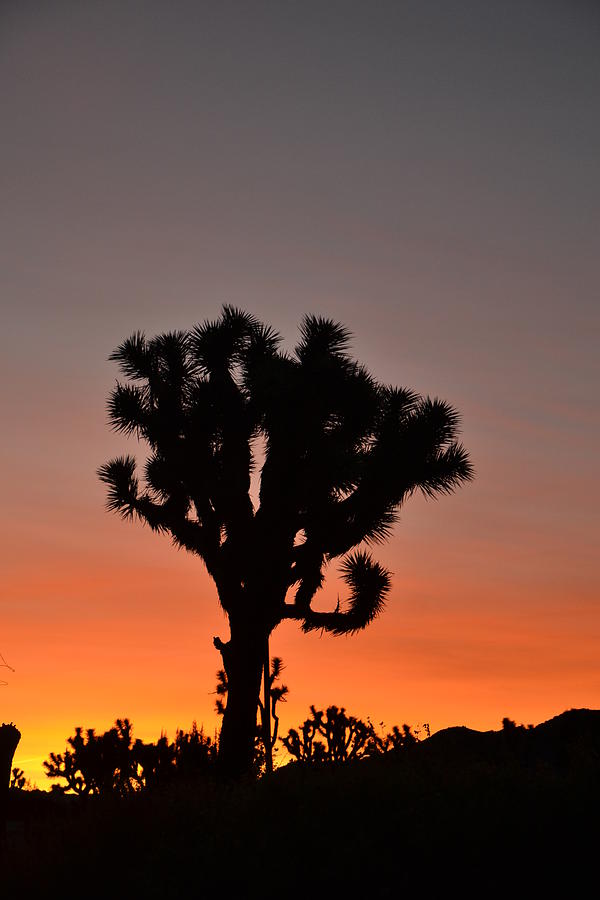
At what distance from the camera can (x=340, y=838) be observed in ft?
31.1

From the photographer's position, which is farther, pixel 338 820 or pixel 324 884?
pixel 338 820

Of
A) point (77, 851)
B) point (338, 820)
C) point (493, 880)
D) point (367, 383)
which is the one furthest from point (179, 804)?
point (367, 383)

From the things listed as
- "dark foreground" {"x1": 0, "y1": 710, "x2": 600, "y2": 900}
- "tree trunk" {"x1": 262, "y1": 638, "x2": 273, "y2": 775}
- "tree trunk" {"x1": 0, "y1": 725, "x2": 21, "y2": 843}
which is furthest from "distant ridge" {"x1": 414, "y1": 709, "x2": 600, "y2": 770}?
"tree trunk" {"x1": 0, "y1": 725, "x2": 21, "y2": 843}

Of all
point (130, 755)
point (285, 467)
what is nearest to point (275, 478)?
point (285, 467)

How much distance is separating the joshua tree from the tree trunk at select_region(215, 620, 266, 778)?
1.0 inches

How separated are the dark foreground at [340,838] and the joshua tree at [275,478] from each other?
24.9ft

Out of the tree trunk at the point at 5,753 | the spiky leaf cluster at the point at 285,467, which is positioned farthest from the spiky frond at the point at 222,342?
the tree trunk at the point at 5,753

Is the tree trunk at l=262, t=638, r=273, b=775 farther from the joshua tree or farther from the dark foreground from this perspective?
the dark foreground

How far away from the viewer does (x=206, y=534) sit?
1945cm

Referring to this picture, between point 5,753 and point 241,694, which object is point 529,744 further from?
point 5,753

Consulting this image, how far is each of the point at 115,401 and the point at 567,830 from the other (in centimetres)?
1349

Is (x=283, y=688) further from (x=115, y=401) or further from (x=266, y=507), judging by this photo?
(x=115, y=401)

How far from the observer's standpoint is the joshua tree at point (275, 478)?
18828 mm

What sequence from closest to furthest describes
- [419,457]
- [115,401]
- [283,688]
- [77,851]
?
[77,851] < [419,457] < [115,401] < [283,688]
